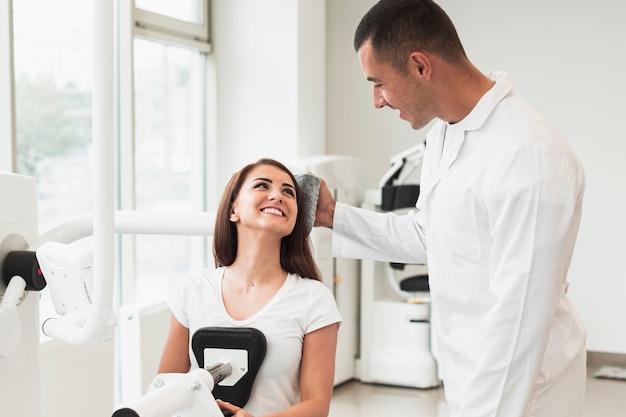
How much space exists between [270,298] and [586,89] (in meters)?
3.28

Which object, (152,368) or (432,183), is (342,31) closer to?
(152,368)

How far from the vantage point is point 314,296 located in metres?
1.91

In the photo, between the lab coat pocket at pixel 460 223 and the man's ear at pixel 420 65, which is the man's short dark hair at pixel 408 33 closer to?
the man's ear at pixel 420 65

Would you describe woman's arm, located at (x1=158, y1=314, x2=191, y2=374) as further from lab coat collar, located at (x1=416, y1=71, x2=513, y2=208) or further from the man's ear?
the man's ear

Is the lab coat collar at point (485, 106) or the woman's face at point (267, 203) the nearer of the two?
the lab coat collar at point (485, 106)

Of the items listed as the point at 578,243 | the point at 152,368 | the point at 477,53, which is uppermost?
the point at 477,53

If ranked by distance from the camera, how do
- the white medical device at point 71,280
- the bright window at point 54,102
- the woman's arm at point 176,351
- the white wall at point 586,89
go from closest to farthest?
the white medical device at point 71,280 → the woman's arm at point 176,351 → the bright window at point 54,102 → the white wall at point 586,89

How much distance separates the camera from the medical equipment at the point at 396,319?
4270 millimetres

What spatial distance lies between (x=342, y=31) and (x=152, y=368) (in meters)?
2.48

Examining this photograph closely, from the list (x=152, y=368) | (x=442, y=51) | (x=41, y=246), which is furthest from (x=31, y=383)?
(x=152, y=368)

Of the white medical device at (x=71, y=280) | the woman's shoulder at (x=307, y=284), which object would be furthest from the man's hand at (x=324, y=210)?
the white medical device at (x=71, y=280)

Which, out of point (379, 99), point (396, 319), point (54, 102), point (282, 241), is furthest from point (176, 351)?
point (396, 319)

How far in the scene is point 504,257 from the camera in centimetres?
146

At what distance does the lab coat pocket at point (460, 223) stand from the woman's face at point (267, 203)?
0.44 m
